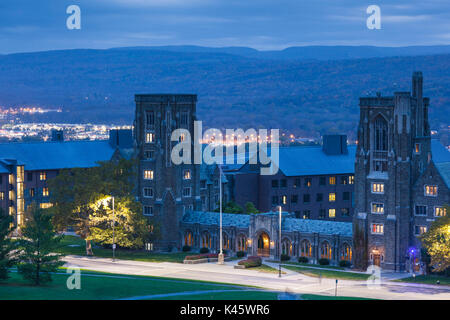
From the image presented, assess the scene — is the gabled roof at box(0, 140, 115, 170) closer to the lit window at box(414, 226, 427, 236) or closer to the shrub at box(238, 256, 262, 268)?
the shrub at box(238, 256, 262, 268)

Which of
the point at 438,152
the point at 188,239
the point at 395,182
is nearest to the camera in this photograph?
the point at 395,182

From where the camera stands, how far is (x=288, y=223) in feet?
390

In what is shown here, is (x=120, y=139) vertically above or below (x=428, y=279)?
above

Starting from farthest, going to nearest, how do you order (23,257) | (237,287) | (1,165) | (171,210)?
1. (1,165)
2. (171,210)
3. (237,287)
4. (23,257)

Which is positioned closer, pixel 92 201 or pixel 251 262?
pixel 251 262

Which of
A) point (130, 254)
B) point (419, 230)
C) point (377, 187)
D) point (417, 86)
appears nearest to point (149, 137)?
point (130, 254)

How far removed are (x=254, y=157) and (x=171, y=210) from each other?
29.1 meters

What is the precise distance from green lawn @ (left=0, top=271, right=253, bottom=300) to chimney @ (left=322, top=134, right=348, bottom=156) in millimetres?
64275

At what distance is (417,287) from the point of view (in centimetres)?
9794

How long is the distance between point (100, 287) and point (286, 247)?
35.4 meters

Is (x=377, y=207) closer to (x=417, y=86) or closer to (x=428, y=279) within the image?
(x=428, y=279)
